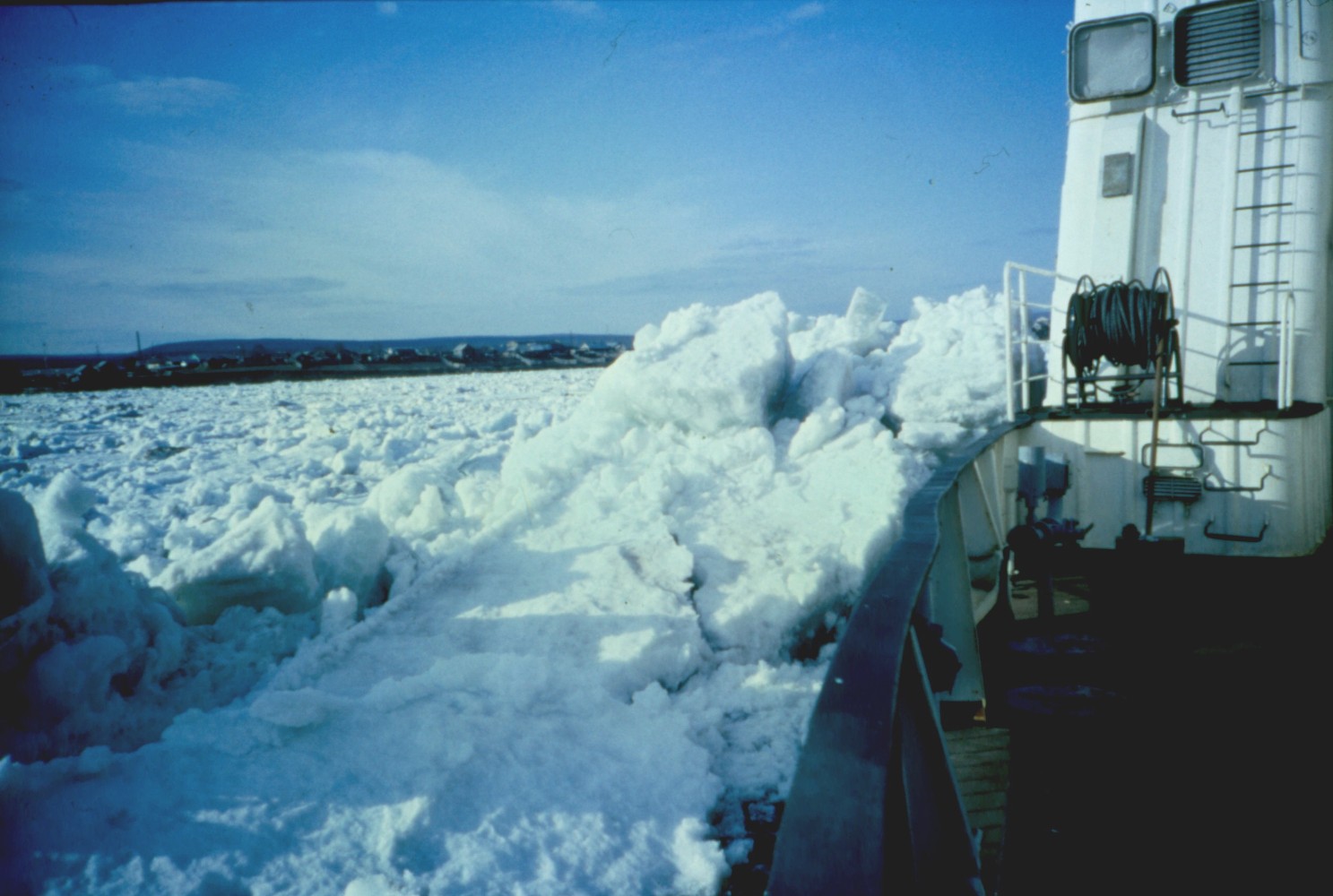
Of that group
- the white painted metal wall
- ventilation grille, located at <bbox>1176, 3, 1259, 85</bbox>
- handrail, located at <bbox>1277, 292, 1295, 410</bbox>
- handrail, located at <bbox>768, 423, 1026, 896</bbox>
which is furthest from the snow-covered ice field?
ventilation grille, located at <bbox>1176, 3, 1259, 85</bbox>

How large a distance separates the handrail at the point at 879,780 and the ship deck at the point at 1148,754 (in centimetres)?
65

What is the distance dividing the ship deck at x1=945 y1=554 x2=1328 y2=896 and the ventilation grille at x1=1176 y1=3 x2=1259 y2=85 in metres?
3.81

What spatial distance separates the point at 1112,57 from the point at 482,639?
6.14m

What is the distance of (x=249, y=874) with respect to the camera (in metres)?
1.94

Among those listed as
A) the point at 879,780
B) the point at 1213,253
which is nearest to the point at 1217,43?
→ the point at 1213,253

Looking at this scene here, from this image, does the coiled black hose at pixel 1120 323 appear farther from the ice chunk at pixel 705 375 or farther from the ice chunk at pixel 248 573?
the ice chunk at pixel 248 573

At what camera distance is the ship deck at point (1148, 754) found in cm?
191

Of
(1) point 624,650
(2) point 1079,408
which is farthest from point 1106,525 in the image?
(1) point 624,650

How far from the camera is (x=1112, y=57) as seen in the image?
5246mm

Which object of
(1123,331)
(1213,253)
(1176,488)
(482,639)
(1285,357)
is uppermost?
(1213,253)

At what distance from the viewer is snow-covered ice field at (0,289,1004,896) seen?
213 centimetres

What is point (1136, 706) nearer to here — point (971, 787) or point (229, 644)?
point (971, 787)

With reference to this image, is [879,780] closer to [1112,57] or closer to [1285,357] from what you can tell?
[1285,357]

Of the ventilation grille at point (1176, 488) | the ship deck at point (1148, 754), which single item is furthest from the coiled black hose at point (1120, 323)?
the ship deck at point (1148, 754)
